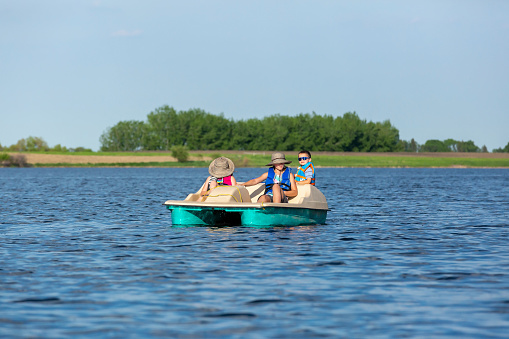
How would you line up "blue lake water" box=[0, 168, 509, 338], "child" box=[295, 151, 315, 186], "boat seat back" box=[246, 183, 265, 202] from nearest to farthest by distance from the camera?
"blue lake water" box=[0, 168, 509, 338] → "child" box=[295, 151, 315, 186] → "boat seat back" box=[246, 183, 265, 202]

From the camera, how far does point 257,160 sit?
477 ft

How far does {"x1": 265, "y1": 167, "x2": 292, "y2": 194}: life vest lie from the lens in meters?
20.0

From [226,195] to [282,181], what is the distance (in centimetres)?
187

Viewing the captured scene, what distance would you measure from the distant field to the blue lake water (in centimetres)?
12125

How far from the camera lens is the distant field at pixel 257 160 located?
14738 centimetres

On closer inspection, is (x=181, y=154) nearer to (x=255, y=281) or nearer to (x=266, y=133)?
(x=266, y=133)

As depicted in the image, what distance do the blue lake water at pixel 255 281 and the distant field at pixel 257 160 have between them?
121252 mm

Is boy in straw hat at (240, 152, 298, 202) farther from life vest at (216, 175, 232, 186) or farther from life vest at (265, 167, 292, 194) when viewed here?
life vest at (216, 175, 232, 186)

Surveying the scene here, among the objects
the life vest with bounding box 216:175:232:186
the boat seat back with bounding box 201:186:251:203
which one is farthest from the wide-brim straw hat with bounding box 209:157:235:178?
the boat seat back with bounding box 201:186:251:203

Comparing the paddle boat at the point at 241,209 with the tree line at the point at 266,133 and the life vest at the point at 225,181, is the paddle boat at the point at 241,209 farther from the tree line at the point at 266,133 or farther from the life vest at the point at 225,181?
the tree line at the point at 266,133

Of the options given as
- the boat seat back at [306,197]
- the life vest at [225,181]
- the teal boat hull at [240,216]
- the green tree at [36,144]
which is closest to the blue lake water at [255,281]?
the teal boat hull at [240,216]

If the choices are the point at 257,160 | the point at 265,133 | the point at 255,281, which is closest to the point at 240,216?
the point at 255,281

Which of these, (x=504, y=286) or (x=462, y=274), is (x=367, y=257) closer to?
(x=462, y=274)

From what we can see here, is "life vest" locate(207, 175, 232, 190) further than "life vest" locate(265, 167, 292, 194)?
Yes
